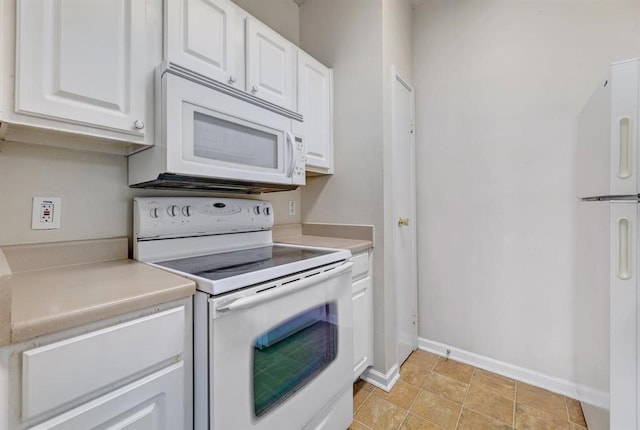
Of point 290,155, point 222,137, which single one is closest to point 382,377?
point 290,155

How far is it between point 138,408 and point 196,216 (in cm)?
84

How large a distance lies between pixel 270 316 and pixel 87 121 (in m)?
0.92

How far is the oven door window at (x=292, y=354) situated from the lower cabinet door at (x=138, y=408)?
0.24m

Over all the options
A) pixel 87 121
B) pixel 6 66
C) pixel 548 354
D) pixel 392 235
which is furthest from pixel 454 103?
pixel 6 66

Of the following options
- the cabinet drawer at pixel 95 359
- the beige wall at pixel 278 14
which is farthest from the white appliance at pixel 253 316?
the beige wall at pixel 278 14

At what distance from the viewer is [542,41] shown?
173cm

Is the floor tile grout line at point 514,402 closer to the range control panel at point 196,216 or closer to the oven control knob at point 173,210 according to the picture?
the range control panel at point 196,216

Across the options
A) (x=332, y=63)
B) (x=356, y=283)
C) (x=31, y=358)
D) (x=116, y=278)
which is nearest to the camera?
(x=31, y=358)

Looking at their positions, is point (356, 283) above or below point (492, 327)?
above

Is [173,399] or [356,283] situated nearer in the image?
[173,399]

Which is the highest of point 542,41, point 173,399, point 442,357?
point 542,41

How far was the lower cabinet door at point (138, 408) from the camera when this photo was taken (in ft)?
2.14

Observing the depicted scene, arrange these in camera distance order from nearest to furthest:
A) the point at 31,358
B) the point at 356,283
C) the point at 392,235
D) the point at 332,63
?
the point at 31,358 < the point at 356,283 < the point at 392,235 < the point at 332,63

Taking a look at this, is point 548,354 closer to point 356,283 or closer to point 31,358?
point 356,283
